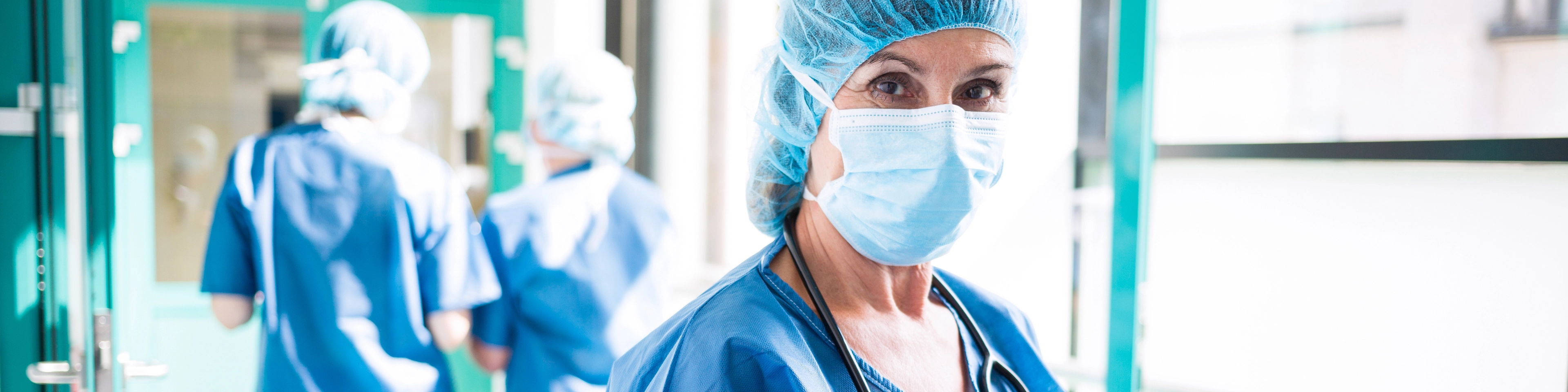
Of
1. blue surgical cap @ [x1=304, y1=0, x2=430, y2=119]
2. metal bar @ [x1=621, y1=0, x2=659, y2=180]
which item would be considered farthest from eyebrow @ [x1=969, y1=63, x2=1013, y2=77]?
metal bar @ [x1=621, y1=0, x2=659, y2=180]

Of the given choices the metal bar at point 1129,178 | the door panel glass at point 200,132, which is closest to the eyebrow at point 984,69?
the metal bar at point 1129,178

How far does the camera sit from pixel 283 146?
5.18 feet

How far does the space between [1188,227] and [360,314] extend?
5.66ft

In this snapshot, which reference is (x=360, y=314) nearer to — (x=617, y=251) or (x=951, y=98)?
(x=617, y=251)

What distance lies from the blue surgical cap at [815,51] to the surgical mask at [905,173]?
1.0 inches

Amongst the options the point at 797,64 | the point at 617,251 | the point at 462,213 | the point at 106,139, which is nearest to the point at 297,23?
the point at 106,139

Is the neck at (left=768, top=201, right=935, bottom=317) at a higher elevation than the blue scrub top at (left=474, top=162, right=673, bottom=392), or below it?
higher

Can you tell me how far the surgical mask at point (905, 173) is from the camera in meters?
0.82

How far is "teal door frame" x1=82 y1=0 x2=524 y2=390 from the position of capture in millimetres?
1591

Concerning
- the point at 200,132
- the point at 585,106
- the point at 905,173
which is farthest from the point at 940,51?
the point at 200,132

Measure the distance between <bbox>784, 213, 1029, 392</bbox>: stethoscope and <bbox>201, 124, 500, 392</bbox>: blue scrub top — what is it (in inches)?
40.5

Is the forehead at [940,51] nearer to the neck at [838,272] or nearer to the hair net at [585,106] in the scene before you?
the neck at [838,272]

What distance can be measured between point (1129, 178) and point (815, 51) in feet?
3.16

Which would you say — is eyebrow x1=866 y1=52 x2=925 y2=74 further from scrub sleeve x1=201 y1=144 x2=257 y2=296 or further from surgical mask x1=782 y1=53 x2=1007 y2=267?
scrub sleeve x1=201 y1=144 x2=257 y2=296
